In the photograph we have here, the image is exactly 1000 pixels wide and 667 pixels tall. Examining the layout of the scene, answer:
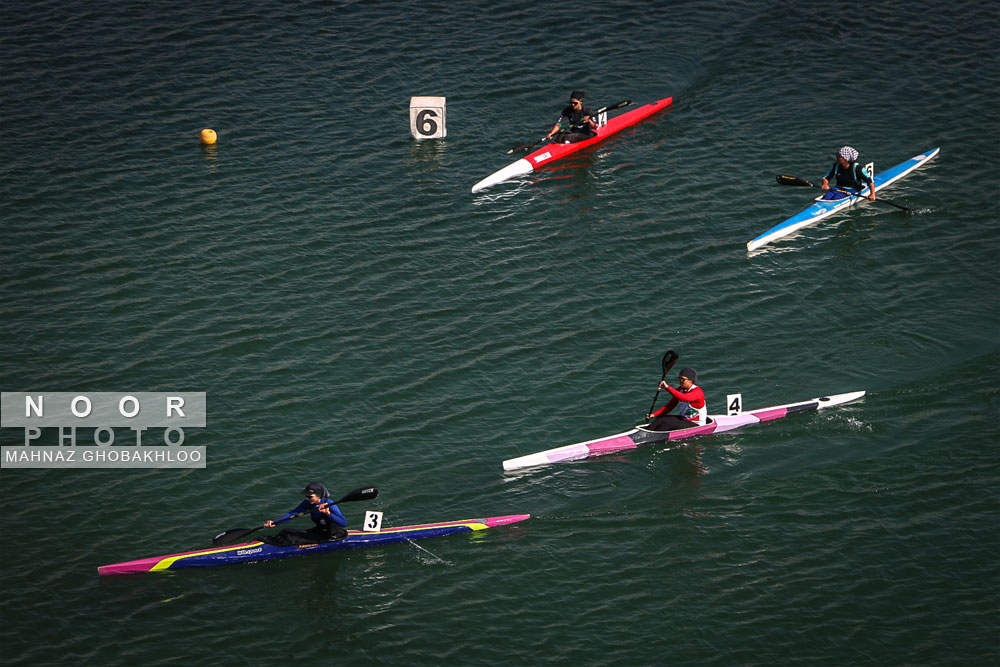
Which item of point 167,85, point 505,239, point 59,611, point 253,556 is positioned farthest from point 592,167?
point 59,611

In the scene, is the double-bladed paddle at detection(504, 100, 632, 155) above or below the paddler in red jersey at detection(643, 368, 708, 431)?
above

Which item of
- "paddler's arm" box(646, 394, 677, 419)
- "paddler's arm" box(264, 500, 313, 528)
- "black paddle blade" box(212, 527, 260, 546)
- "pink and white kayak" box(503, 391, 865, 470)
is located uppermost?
"paddler's arm" box(646, 394, 677, 419)

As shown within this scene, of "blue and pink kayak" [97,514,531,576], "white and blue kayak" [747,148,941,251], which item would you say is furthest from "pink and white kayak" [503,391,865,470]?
"white and blue kayak" [747,148,941,251]

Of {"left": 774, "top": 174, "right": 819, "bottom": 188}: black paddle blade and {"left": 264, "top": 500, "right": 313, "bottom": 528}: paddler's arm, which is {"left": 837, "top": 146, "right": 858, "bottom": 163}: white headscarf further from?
{"left": 264, "top": 500, "right": 313, "bottom": 528}: paddler's arm

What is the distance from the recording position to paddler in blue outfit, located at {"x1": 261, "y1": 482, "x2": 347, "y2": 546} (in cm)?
1806

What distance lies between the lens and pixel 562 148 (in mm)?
31859

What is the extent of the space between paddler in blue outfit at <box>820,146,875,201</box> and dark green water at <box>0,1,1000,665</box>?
28.2 inches

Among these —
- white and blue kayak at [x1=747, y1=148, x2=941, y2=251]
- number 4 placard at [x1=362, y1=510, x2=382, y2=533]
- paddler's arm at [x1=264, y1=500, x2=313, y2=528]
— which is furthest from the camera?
Answer: white and blue kayak at [x1=747, y1=148, x2=941, y2=251]

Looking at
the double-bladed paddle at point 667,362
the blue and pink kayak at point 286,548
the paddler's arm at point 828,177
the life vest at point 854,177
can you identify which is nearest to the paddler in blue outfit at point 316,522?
the blue and pink kayak at point 286,548

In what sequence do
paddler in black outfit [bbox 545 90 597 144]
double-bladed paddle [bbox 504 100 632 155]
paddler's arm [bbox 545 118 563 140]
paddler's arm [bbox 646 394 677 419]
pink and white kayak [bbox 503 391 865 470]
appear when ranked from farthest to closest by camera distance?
paddler in black outfit [bbox 545 90 597 144]
paddler's arm [bbox 545 118 563 140]
double-bladed paddle [bbox 504 100 632 155]
paddler's arm [bbox 646 394 677 419]
pink and white kayak [bbox 503 391 865 470]

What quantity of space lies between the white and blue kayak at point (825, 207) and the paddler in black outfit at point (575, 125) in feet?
23.0

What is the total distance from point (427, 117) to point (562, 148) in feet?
13.4

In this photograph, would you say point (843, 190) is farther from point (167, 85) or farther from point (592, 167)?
point (167, 85)

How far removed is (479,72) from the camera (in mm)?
36500
